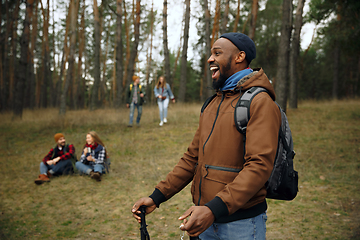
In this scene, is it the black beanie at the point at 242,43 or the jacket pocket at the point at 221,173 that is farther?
the black beanie at the point at 242,43

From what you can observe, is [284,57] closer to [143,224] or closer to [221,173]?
[221,173]

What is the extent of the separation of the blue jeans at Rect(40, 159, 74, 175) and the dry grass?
27 cm

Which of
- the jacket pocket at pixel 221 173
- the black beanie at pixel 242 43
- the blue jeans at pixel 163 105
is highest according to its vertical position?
the black beanie at pixel 242 43

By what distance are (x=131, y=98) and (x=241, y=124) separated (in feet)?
33.1

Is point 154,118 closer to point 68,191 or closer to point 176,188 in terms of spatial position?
point 68,191

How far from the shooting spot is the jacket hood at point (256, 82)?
1590 mm

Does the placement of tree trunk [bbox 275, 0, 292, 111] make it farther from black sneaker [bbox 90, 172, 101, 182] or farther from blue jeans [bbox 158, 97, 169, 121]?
black sneaker [bbox 90, 172, 101, 182]

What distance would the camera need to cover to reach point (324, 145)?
855 cm

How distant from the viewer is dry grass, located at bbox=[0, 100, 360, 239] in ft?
15.2

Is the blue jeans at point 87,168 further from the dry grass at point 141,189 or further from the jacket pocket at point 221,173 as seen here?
the jacket pocket at point 221,173

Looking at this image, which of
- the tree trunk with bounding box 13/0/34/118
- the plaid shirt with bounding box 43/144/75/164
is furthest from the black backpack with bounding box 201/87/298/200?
the tree trunk with bounding box 13/0/34/118

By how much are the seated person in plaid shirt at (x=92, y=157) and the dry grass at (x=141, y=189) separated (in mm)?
270

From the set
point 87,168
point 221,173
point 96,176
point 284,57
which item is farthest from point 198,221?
point 284,57

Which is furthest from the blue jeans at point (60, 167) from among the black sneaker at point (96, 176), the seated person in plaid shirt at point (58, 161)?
the black sneaker at point (96, 176)
